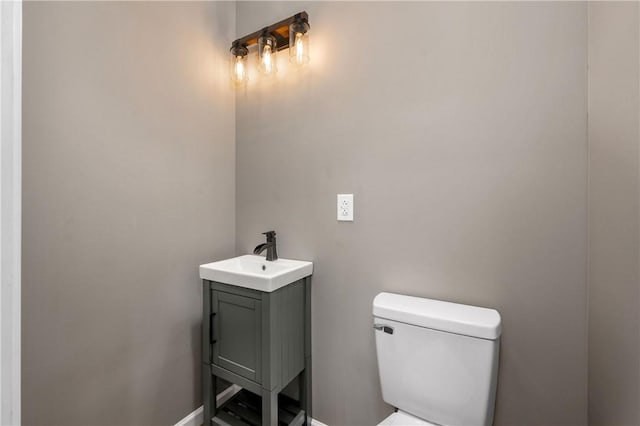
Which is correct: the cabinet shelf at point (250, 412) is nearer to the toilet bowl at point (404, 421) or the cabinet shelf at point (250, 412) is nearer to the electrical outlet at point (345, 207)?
the toilet bowl at point (404, 421)

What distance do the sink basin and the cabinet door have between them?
7 cm

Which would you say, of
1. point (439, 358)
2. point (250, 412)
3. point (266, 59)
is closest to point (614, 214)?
point (439, 358)

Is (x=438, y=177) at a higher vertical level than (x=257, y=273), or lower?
higher

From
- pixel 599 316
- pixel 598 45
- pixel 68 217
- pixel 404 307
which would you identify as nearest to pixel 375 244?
pixel 404 307

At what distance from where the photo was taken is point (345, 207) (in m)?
1.26

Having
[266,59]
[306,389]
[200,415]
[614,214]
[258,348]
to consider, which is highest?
[266,59]

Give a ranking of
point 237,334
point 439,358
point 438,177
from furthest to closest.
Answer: point 237,334 < point 438,177 < point 439,358

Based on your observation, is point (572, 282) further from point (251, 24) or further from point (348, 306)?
point (251, 24)

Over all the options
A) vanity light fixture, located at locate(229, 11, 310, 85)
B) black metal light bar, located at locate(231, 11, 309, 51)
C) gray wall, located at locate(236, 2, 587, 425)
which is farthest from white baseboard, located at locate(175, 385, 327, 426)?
black metal light bar, located at locate(231, 11, 309, 51)

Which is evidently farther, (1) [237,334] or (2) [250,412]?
(2) [250,412]

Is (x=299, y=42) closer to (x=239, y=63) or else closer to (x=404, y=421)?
(x=239, y=63)

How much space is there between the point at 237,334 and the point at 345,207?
2.34 feet

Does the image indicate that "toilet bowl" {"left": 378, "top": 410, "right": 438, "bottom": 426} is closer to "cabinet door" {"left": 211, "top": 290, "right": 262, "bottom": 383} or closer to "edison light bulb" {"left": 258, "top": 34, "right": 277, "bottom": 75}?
"cabinet door" {"left": 211, "top": 290, "right": 262, "bottom": 383}

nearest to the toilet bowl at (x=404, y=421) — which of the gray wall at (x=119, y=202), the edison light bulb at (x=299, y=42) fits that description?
the gray wall at (x=119, y=202)
